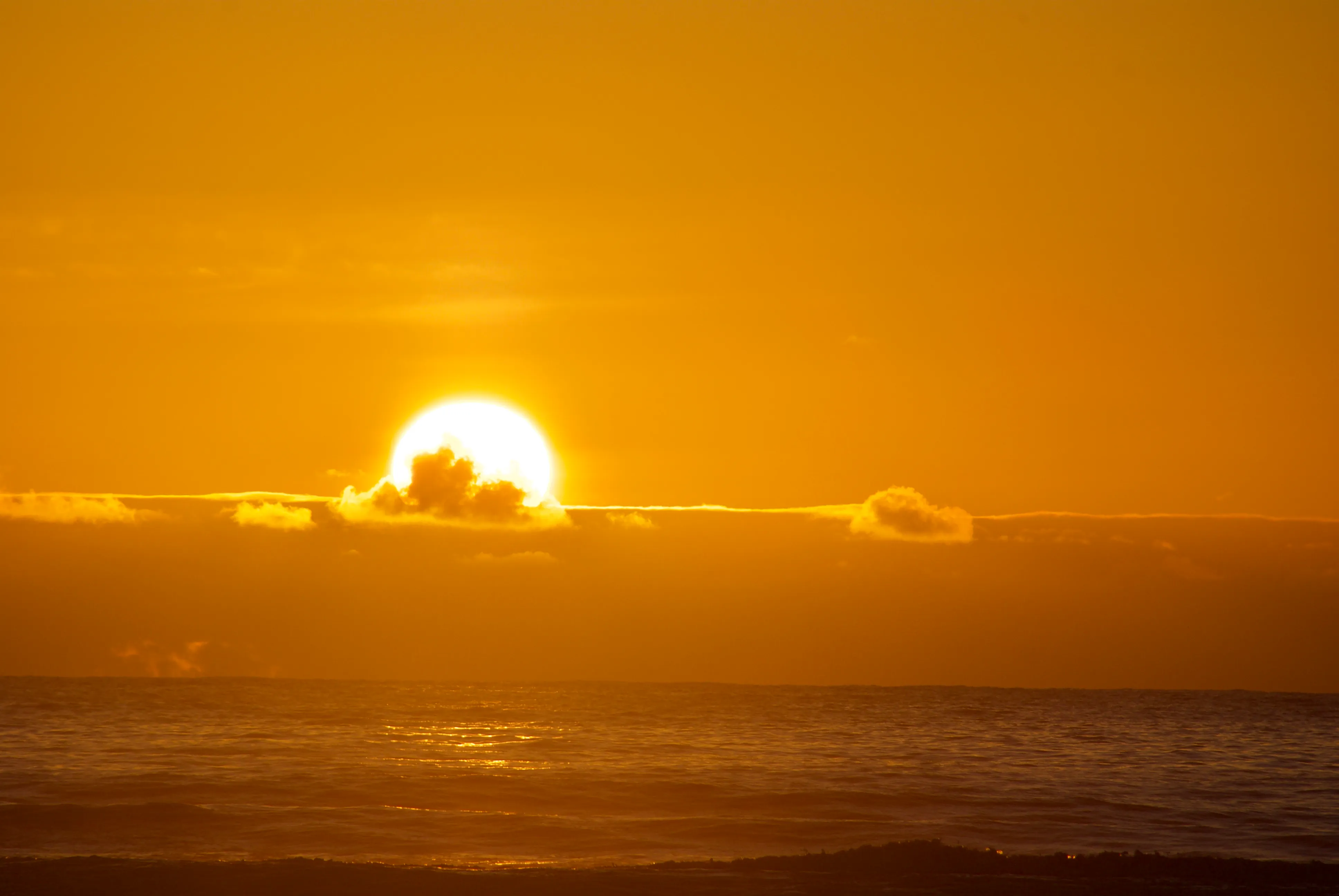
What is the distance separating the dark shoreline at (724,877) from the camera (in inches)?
1318

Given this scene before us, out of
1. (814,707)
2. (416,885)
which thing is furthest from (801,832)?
(814,707)

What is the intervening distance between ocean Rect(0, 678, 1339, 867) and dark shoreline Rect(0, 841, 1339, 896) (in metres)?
3.29

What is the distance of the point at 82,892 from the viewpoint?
32438mm

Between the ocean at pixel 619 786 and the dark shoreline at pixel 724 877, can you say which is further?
the ocean at pixel 619 786

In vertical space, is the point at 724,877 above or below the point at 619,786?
below

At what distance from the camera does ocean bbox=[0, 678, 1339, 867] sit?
43469 mm

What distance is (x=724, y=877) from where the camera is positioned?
116ft

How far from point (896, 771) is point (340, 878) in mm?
41379

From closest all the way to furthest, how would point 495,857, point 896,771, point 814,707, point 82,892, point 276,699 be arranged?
point 82,892 → point 495,857 → point 896,771 → point 276,699 → point 814,707

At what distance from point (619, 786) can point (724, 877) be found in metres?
26.4

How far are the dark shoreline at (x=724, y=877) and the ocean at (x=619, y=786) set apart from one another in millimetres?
3290

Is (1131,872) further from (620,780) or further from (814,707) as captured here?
(814,707)

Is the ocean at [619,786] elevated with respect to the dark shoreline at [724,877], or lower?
elevated

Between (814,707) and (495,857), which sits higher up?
(814,707)
